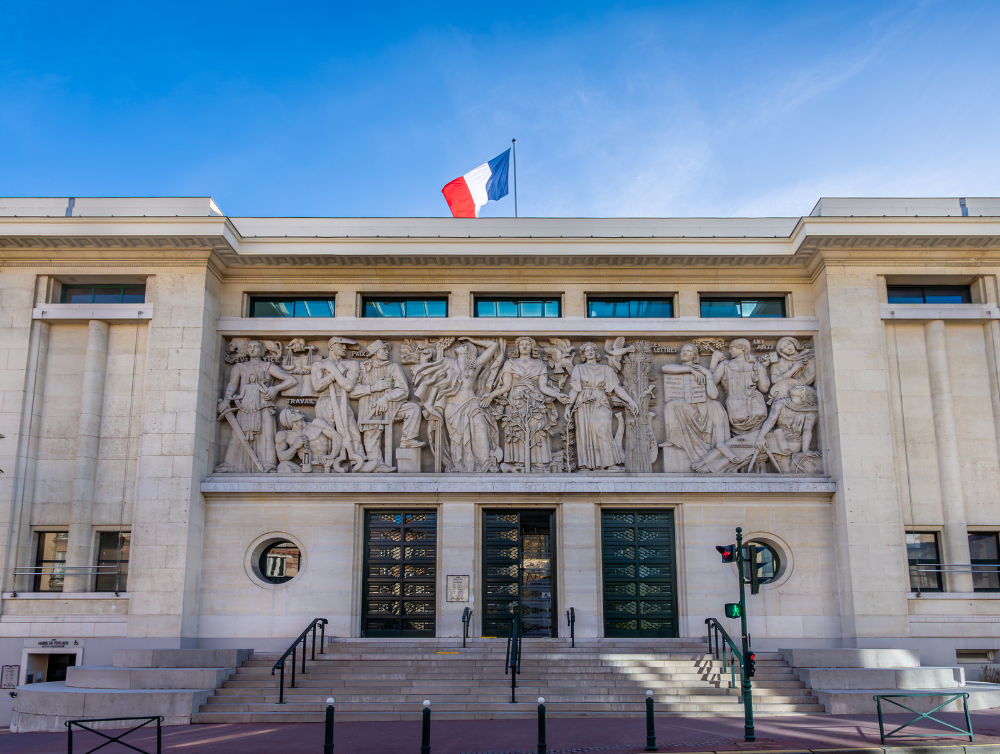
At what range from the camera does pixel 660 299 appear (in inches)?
878

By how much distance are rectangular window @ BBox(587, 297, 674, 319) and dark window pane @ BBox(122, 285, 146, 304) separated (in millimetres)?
11302

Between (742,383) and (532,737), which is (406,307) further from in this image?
(532,737)

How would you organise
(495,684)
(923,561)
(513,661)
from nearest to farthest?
(513,661) → (495,684) → (923,561)

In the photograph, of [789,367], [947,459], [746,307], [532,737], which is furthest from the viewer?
[746,307]

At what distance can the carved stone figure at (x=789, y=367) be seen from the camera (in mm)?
21141

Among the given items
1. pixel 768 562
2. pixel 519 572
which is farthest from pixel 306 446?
pixel 768 562

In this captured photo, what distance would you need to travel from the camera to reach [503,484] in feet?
66.9

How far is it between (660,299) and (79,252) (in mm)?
14575

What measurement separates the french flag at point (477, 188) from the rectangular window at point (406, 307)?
320 cm

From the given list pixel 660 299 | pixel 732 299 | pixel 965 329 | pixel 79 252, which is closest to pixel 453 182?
pixel 660 299

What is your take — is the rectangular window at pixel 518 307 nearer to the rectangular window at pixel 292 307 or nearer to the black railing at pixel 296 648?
the rectangular window at pixel 292 307

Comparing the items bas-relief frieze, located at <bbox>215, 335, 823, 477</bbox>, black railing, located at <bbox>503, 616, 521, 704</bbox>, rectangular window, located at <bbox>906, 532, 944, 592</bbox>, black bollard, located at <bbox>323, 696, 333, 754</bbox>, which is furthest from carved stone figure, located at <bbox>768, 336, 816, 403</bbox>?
black bollard, located at <bbox>323, 696, 333, 754</bbox>

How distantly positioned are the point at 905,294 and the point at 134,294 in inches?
766

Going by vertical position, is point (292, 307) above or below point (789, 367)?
above
